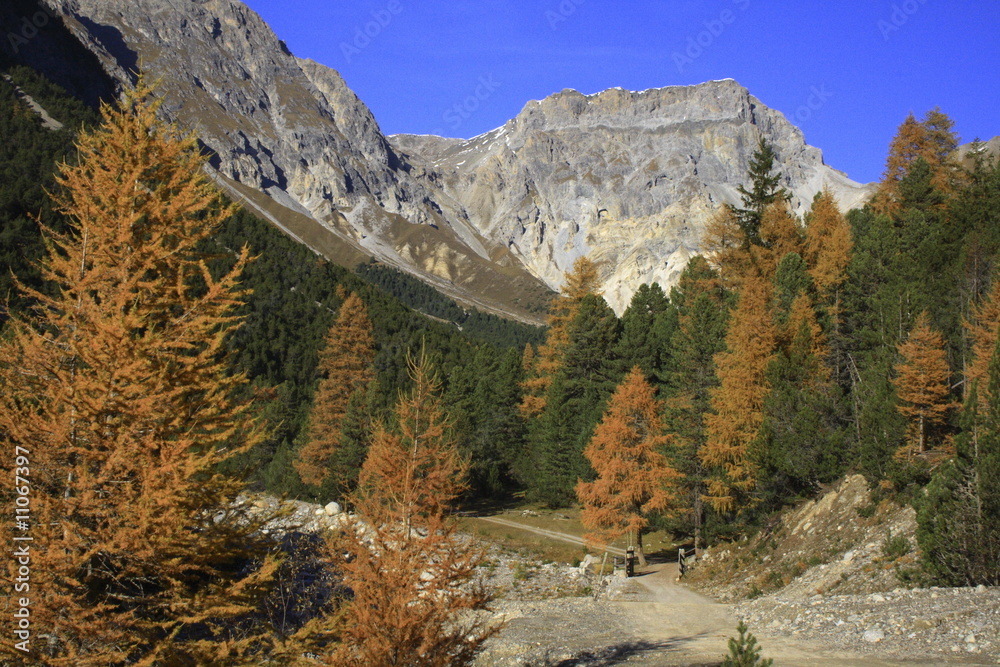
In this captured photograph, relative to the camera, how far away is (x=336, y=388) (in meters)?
46.5

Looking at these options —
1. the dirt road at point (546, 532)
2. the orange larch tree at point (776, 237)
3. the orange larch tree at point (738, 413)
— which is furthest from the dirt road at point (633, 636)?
the orange larch tree at point (776, 237)

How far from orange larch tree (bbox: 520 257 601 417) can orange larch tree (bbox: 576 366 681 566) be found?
53.3ft

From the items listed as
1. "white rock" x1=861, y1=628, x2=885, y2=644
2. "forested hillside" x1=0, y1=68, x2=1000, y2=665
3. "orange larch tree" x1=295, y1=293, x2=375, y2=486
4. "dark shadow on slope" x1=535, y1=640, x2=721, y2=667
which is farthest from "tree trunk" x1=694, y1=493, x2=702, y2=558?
"orange larch tree" x1=295, y1=293, x2=375, y2=486

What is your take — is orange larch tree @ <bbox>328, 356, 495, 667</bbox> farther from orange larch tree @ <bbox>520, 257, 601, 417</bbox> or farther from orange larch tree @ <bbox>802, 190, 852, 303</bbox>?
orange larch tree @ <bbox>520, 257, 601, 417</bbox>

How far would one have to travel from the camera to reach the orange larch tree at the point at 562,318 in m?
46.1

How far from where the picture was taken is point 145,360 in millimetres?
8023

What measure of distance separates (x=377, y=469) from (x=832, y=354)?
80.1 feet

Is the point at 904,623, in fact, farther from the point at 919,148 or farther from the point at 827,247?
the point at 919,148

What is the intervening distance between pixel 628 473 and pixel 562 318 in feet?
67.8

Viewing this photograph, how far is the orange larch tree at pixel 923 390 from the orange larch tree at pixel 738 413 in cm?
572

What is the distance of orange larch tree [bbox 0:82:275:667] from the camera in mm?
7148

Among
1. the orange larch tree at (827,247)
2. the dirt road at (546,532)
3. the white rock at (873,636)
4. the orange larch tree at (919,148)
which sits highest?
the orange larch tree at (919,148)

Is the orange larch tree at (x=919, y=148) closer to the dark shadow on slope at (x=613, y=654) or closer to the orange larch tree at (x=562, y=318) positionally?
the orange larch tree at (x=562, y=318)

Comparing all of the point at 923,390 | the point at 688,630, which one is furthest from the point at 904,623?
the point at 923,390
